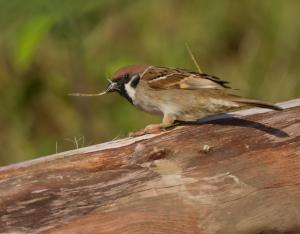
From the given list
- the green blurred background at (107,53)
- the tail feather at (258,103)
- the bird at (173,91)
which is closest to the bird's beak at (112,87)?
the bird at (173,91)

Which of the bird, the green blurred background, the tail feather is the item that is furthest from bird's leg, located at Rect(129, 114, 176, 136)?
the green blurred background

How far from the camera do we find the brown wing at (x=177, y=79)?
4855mm

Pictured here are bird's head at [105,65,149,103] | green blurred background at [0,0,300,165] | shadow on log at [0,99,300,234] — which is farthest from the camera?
green blurred background at [0,0,300,165]

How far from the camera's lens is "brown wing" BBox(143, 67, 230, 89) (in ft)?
15.9

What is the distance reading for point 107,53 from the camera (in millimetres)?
8148

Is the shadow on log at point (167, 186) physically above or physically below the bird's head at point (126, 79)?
below

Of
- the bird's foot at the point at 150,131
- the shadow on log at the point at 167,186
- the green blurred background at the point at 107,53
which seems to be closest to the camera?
the shadow on log at the point at 167,186

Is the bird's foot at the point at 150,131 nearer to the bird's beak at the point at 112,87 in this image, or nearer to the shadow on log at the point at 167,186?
the shadow on log at the point at 167,186

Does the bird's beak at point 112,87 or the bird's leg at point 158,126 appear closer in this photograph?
the bird's leg at point 158,126

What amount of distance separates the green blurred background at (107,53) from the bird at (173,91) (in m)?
1.61

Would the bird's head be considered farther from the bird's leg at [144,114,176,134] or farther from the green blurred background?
the green blurred background

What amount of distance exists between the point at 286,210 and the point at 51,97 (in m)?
4.26

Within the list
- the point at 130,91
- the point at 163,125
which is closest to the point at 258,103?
the point at 163,125

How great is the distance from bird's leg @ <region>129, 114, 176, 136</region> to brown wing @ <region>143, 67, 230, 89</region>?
174 millimetres
